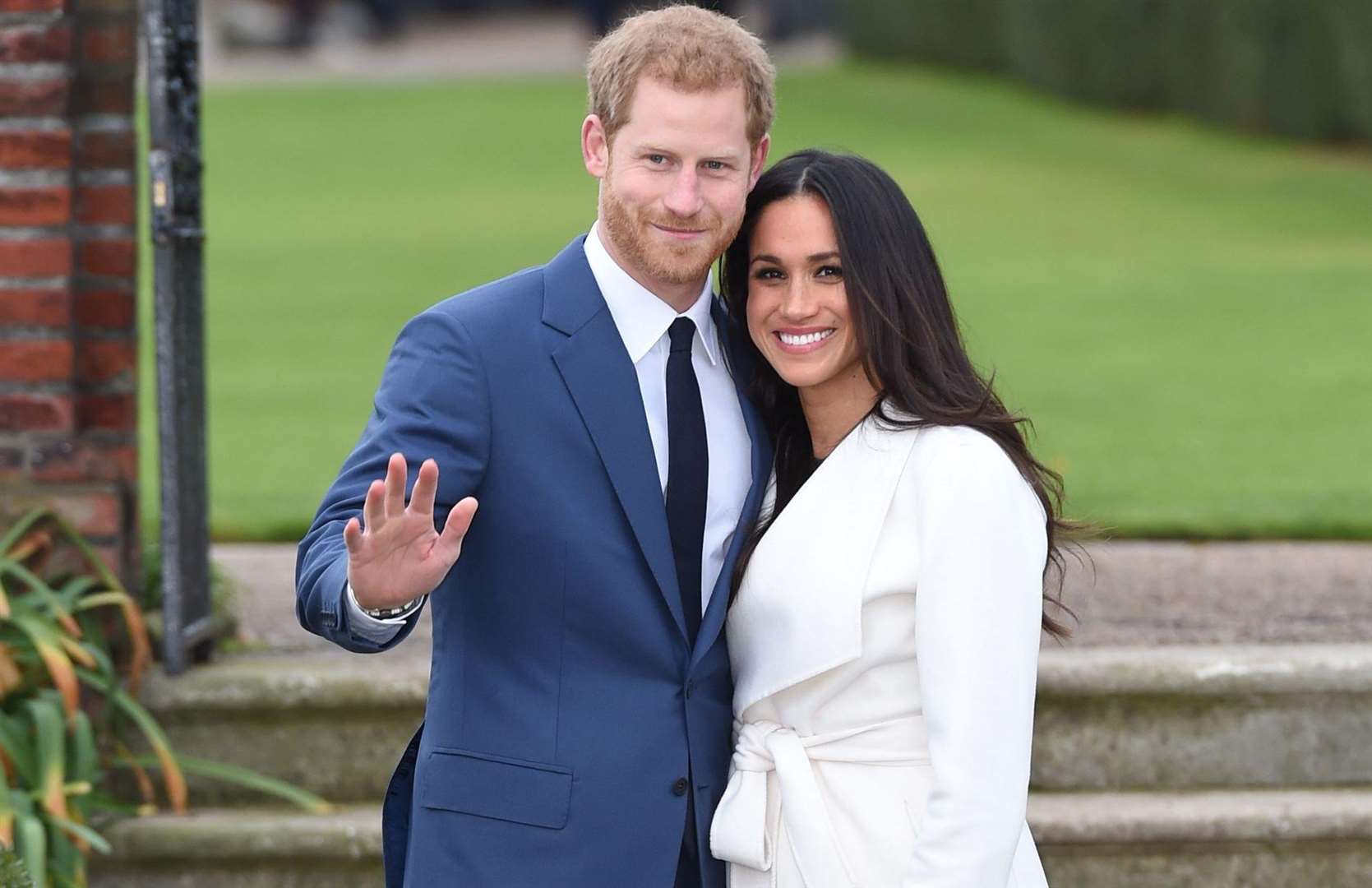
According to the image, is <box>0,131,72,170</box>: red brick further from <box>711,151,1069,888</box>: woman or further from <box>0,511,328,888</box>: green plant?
<box>711,151,1069,888</box>: woman

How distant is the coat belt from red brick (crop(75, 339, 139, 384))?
211 centimetres

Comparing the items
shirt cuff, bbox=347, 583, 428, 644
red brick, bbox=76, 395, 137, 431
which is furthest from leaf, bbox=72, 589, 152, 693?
shirt cuff, bbox=347, 583, 428, 644

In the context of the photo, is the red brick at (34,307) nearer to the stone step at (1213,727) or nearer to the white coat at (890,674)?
the white coat at (890,674)

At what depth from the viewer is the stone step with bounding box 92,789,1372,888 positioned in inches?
161

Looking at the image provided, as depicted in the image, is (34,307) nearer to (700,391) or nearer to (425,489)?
(700,391)

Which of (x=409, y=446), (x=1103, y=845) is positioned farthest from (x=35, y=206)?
(x=1103, y=845)

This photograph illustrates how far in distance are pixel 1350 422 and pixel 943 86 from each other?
16.2 metres

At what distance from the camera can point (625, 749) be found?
2.75 metres

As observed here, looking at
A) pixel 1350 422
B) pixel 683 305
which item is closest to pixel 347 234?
pixel 1350 422

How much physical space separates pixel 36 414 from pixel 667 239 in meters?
2.07

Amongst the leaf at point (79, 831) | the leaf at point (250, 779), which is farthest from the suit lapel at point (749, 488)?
the leaf at point (250, 779)

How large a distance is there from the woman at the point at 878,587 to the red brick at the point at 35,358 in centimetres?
198

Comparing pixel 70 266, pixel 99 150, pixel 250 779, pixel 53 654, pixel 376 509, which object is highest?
pixel 99 150

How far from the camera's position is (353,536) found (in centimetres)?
238
